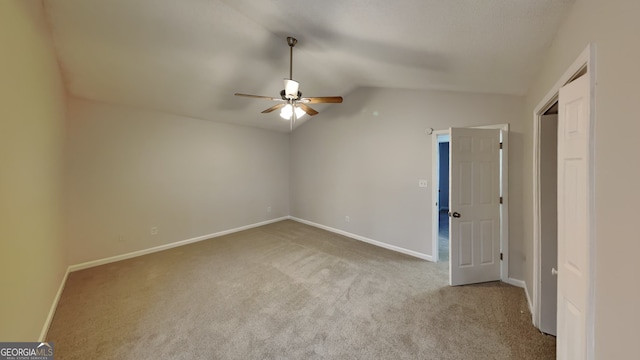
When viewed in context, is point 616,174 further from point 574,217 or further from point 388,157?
point 388,157

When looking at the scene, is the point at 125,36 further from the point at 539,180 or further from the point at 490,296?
the point at 490,296

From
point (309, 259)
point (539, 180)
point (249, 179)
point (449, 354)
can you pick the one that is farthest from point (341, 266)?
point (249, 179)

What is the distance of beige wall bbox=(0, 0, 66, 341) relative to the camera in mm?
1284

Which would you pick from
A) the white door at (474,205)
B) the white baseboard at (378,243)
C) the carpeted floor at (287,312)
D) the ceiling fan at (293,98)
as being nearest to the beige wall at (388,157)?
the white baseboard at (378,243)

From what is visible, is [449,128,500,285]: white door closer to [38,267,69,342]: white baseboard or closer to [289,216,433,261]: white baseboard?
[289,216,433,261]: white baseboard

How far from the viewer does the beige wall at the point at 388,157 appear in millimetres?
2805

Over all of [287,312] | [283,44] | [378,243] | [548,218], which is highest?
[283,44]

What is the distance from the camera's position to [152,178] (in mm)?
3703

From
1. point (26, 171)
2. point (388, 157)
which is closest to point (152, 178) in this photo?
point (26, 171)

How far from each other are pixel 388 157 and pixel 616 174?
2.98m

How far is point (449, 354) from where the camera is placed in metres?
1.67

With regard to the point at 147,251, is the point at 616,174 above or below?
above

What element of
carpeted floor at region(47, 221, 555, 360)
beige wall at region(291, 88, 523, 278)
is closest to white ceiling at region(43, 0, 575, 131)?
beige wall at region(291, 88, 523, 278)

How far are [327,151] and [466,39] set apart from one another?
11.0ft
